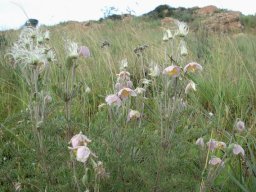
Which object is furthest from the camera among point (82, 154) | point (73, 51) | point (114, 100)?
point (114, 100)

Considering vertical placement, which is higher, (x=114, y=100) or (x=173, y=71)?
(x=173, y=71)

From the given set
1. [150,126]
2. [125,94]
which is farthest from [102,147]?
[150,126]

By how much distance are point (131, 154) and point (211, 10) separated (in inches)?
940

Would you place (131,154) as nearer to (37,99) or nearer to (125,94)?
(125,94)

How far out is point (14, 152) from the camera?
2.17m

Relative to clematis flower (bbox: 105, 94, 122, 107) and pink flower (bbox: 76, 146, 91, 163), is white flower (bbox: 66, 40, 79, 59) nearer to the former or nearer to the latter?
clematis flower (bbox: 105, 94, 122, 107)

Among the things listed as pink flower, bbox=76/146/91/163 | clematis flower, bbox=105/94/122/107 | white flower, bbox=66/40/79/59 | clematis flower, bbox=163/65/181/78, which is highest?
white flower, bbox=66/40/79/59

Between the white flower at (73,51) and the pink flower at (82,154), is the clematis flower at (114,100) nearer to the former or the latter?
the white flower at (73,51)

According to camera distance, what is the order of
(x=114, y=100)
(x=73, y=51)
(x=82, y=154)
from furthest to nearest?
(x=114, y=100)
(x=73, y=51)
(x=82, y=154)

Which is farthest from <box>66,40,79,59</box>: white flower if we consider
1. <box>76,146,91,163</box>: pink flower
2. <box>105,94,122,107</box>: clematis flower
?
<box>76,146,91,163</box>: pink flower

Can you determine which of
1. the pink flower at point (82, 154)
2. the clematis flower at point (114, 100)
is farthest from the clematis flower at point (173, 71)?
the pink flower at point (82, 154)

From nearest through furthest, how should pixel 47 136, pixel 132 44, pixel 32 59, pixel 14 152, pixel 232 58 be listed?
pixel 32 59 < pixel 47 136 < pixel 14 152 < pixel 232 58 < pixel 132 44

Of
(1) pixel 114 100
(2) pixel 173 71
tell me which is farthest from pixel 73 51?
(2) pixel 173 71

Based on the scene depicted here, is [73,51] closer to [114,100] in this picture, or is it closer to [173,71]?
[114,100]
